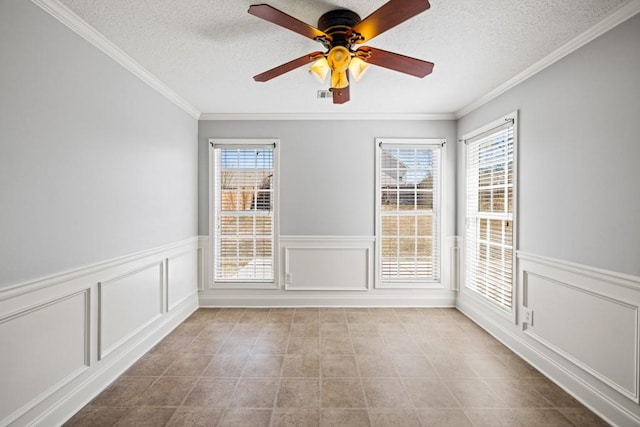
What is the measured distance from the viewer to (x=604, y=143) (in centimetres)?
198

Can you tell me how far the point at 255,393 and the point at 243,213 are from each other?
238 centimetres

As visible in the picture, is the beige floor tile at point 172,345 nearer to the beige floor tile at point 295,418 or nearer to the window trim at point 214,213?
the window trim at point 214,213

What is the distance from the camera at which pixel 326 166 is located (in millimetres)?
4023

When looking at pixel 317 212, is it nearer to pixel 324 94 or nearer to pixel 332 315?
pixel 332 315

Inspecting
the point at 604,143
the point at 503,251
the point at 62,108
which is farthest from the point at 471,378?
the point at 62,108

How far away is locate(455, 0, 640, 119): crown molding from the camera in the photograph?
1.82 m

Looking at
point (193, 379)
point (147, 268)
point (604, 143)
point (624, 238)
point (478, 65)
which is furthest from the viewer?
point (147, 268)

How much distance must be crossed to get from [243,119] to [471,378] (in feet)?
12.5

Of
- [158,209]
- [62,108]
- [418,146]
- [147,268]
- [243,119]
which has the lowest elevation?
[147,268]

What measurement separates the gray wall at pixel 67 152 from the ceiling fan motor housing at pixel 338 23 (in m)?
1.66

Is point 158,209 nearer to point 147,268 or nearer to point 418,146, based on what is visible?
point 147,268

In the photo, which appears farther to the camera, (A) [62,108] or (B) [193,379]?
(B) [193,379]

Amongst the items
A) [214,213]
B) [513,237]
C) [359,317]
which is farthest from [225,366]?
[513,237]

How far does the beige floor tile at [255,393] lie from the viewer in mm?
2070
